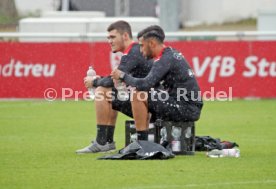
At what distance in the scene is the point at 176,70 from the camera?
12195mm

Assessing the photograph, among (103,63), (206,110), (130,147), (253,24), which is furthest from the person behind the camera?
(253,24)

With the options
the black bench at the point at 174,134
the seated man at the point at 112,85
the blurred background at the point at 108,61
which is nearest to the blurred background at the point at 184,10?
the blurred background at the point at 108,61

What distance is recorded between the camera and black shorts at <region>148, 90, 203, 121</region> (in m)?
12.1

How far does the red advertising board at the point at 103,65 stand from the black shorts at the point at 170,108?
1010 centimetres

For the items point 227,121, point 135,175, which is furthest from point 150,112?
point 227,121

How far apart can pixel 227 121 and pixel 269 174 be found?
294 inches

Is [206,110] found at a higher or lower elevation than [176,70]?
lower

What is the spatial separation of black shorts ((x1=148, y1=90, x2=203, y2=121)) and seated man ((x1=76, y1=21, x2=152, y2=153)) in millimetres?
363

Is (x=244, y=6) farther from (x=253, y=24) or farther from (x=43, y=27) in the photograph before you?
(x=43, y=27)

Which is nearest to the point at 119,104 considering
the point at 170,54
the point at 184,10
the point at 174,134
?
the point at 174,134

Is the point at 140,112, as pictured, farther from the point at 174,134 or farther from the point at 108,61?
the point at 108,61

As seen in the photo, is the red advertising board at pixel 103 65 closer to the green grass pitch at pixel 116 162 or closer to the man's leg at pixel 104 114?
the green grass pitch at pixel 116 162

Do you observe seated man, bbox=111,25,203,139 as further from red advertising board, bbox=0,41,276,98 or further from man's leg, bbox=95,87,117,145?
red advertising board, bbox=0,41,276,98

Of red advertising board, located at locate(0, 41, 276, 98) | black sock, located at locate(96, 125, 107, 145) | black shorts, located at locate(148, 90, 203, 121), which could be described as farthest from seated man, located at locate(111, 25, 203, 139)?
red advertising board, located at locate(0, 41, 276, 98)
